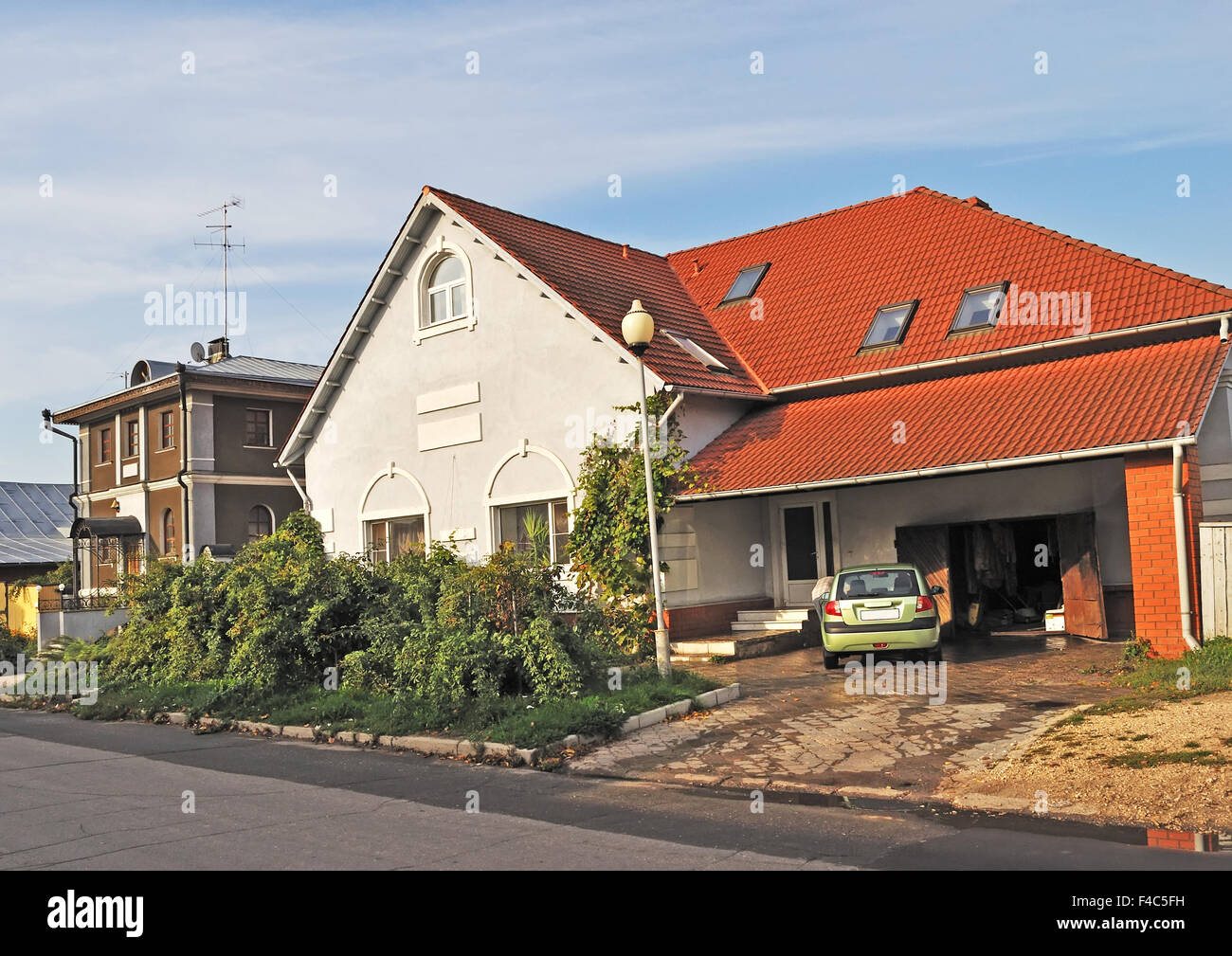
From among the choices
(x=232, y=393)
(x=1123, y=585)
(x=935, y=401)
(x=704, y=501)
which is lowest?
(x=1123, y=585)

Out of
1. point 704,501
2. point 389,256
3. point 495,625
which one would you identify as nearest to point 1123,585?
point 704,501

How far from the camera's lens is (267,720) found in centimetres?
1346

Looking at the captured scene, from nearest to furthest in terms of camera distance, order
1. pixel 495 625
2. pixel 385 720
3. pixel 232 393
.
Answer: pixel 385 720
pixel 495 625
pixel 232 393

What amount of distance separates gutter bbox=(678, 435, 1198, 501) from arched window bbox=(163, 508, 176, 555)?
2365 cm

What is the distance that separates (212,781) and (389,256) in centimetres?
1462

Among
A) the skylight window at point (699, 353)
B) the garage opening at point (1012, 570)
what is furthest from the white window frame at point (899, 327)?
the garage opening at point (1012, 570)

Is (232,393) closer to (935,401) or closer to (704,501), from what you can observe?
(704,501)

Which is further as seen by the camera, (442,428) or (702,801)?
(442,428)

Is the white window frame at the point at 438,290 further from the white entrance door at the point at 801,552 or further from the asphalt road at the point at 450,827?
the asphalt road at the point at 450,827

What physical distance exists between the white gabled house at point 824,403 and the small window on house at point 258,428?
39.3ft

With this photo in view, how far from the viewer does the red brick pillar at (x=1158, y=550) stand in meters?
13.6

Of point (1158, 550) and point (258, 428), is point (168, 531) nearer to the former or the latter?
point (258, 428)

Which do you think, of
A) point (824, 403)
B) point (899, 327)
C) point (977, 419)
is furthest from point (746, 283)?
point (977, 419)
